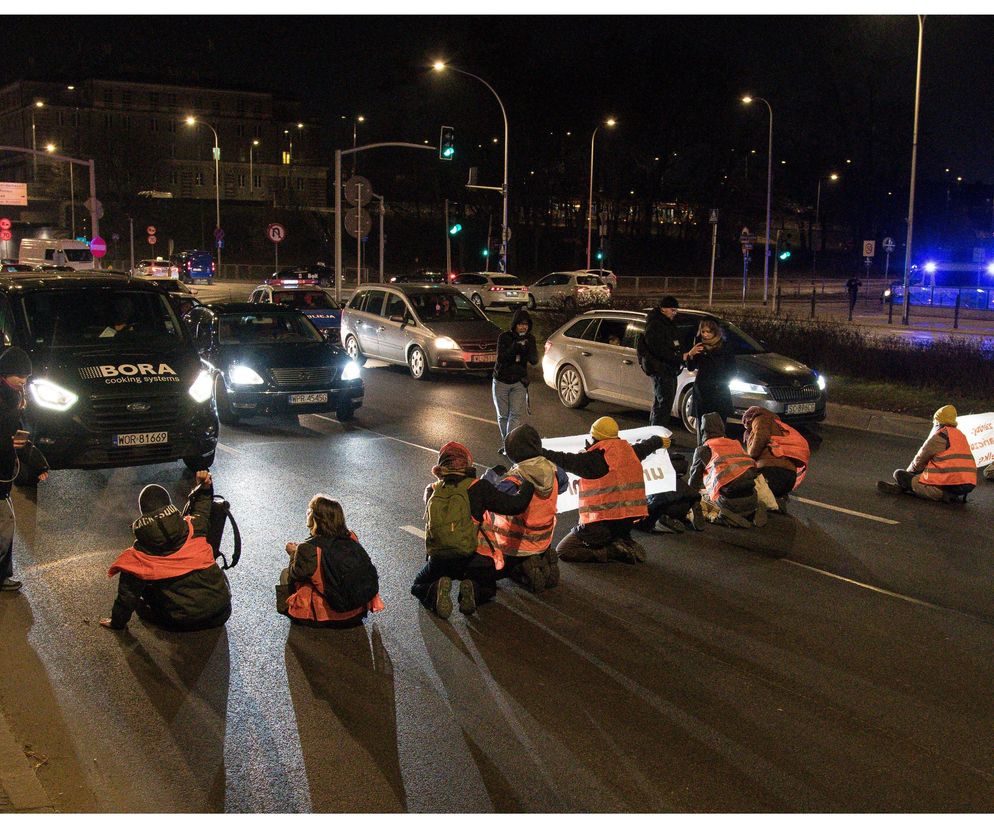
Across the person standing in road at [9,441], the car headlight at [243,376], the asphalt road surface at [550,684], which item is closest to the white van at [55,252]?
the car headlight at [243,376]

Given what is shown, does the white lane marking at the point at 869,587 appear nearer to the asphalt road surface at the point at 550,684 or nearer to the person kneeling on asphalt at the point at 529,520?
the asphalt road surface at the point at 550,684

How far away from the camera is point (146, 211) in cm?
10419

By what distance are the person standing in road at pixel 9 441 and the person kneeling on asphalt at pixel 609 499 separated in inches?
155

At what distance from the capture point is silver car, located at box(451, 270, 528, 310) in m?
42.8

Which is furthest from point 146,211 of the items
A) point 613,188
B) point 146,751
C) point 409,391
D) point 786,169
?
point 146,751

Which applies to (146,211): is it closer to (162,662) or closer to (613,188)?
(613,188)

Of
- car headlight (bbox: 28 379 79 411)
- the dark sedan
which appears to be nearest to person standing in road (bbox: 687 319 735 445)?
the dark sedan

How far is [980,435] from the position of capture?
11992 millimetres

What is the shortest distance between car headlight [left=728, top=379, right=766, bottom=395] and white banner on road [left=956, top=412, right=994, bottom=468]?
9.81 ft

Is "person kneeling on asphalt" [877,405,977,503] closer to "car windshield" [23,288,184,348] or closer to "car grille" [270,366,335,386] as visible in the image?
"car grille" [270,366,335,386]

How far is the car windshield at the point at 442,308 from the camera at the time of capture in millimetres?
21047

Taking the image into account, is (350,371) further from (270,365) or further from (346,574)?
(346,574)

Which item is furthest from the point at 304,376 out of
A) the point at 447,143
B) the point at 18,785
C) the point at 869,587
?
the point at 447,143

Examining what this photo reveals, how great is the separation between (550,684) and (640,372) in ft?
32.5
